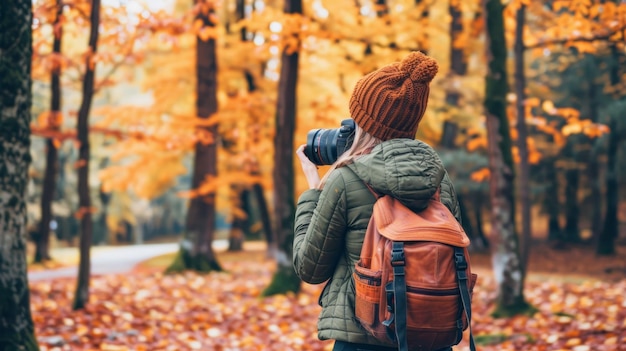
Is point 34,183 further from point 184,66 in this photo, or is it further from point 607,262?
point 607,262

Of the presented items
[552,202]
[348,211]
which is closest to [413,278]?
[348,211]

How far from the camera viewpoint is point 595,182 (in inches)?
894

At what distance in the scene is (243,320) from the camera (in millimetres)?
8375

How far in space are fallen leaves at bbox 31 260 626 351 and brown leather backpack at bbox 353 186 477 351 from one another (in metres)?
3.94

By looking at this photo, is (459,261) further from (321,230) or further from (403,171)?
(321,230)

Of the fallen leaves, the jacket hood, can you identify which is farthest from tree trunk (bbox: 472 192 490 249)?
the jacket hood

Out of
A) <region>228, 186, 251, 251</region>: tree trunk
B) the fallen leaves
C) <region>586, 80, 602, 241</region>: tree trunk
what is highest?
<region>586, 80, 602, 241</region>: tree trunk

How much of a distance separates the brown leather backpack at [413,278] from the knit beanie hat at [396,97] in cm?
32

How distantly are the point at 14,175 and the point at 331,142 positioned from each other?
354 centimetres

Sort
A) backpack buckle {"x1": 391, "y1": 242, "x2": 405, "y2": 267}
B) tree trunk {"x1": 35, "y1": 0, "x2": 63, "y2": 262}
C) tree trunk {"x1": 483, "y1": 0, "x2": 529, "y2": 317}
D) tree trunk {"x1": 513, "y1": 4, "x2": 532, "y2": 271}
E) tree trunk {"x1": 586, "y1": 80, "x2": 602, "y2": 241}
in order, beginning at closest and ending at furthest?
backpack buckle {"x1": 391, "y1": 242, "x2": 405, "y2": 267}
tree trunk {"x1": 483, "y1": 0, "x2": 529, "y2": 317}
tree trunk {"x1": 513, "y1": 4, "x2": 532, "y2": 271}
tree trunk {"x1": 35, "y1": 0, "x2": 63, "y2": 262}
tree trunk {"x1": 586, "y1": 80, "x2": 602, "y2": 241}

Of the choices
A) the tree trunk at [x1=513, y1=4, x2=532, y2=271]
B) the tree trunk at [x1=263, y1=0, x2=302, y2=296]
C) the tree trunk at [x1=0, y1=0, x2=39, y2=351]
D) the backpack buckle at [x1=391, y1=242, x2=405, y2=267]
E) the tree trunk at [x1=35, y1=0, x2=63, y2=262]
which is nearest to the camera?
the backpack buckle at [x1=391, y1=242, x2=405, y2=267]

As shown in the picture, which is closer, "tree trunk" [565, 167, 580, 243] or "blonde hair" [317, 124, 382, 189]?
"blonde hair" [317, 124, 382, 189]

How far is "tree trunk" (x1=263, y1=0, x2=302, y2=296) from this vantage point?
1031 centimetres

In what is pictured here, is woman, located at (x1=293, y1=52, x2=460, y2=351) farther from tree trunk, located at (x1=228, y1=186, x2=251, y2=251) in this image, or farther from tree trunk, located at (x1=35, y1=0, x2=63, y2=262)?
tree trunk, located at (x1=228, y1=186, x2=251, y2=251)
